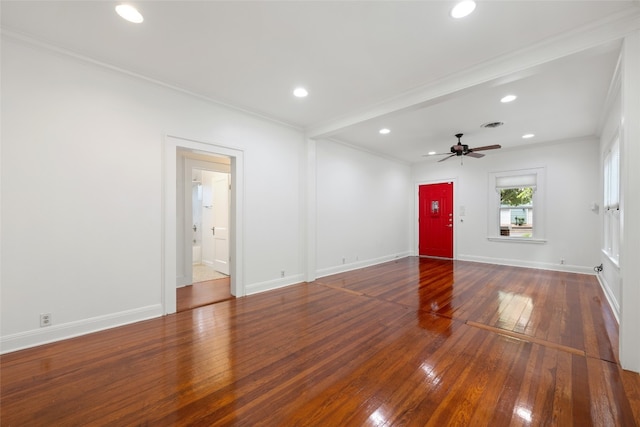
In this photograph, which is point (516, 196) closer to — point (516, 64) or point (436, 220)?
point (436, 220)

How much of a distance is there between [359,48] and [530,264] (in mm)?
6470

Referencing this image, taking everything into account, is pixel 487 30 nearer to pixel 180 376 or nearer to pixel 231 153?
pixel 231 153

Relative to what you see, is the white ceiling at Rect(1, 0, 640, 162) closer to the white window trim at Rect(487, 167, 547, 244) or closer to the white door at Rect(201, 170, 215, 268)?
the white window trim at Rect(487, 167, 547, 244)

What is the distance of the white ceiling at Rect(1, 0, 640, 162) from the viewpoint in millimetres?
2143

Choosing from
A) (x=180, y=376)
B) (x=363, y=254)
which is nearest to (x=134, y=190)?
(x=180, y=376)

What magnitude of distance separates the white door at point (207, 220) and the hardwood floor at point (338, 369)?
320cm

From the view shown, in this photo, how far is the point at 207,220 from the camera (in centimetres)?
678

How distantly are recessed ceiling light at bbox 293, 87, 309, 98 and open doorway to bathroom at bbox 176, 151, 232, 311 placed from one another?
1.99m

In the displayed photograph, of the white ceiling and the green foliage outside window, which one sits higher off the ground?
the white ceiling

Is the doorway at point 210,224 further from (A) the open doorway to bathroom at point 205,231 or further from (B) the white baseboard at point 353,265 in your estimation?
(B) the white baseboard at point 353,265

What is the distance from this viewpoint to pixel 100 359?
2.31 m

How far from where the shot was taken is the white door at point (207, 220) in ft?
21.2

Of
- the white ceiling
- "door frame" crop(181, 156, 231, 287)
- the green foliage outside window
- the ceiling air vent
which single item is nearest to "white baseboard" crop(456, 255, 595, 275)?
the green foliage outside window

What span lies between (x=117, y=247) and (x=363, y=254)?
488cm
